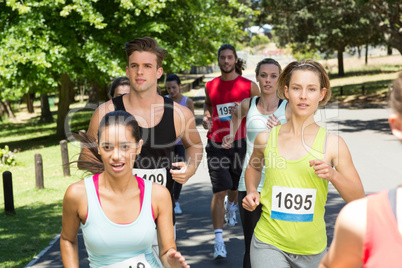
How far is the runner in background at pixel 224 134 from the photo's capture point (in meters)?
6.47

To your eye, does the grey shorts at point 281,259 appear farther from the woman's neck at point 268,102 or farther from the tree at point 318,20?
the tree at point 318,20

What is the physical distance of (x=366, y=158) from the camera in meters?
12.6

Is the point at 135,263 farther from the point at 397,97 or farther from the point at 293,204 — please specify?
the point at 397,97

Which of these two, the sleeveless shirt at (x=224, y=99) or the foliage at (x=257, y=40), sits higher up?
the foliage at (x=257, y=40)

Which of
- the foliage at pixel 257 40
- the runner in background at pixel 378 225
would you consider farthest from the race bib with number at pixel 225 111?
the foliage at pixel 257 40

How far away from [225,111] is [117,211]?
419cm

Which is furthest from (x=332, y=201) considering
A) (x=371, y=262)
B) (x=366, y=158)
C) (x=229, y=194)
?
(x=371, y=262)

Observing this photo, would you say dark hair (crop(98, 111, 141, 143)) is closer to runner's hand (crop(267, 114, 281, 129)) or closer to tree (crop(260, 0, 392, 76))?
runner's hand (crop(267, 114, 281, 129))

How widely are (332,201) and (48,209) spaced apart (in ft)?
15.1

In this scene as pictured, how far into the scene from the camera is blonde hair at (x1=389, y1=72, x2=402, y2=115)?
5.13ft

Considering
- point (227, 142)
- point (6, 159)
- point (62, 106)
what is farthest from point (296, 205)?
point (62, 106)

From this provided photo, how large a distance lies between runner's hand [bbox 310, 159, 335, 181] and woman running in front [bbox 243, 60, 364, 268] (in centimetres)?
13

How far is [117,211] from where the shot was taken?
302cm

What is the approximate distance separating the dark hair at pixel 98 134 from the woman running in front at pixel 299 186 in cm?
89
